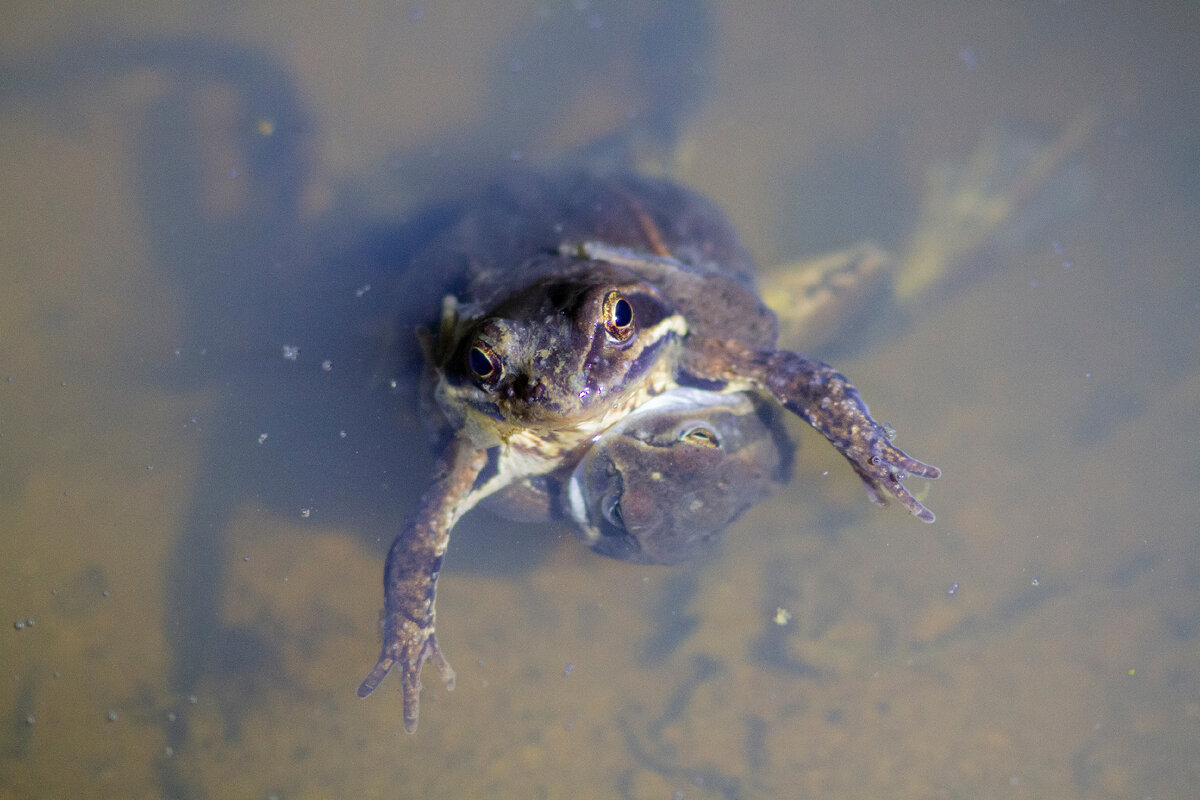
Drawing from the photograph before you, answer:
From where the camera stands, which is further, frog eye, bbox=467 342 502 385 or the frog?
the frog

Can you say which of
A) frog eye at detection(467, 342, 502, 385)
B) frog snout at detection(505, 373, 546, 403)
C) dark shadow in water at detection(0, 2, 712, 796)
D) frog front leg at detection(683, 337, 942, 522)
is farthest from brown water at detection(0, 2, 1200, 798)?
frog snout at detection(505, 373, 546, 403)

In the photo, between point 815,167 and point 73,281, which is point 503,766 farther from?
point 815,167

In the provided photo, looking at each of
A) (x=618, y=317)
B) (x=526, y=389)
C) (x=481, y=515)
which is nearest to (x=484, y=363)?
(x=526, y=389)

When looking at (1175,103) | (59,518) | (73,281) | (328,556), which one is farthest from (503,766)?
(1175,103)

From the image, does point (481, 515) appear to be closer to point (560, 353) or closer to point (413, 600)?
point (413, 600)

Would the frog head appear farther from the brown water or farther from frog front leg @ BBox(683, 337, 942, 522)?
the brown water

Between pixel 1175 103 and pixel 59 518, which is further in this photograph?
pixel 1175 103

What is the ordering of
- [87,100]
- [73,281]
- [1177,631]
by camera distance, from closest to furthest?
1. [1177,631]
2. [73,281]
3. [87,100]
